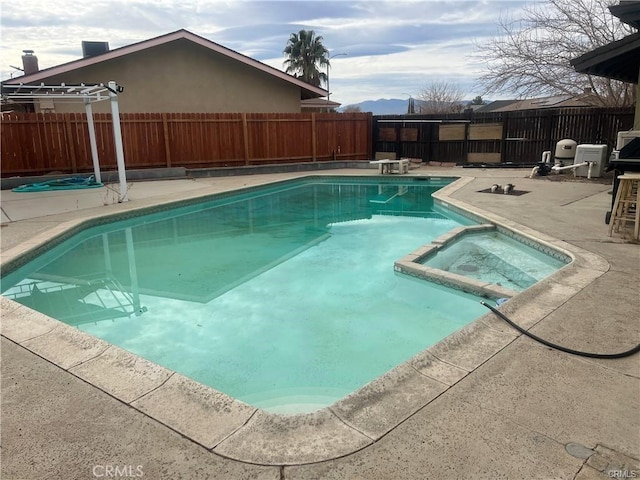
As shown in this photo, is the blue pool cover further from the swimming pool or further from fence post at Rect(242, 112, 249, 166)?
fence post at Rect(242, 112, 249, 166)

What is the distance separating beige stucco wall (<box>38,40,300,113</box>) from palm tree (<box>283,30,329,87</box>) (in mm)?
25105

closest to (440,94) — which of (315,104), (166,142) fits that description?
(315,104)

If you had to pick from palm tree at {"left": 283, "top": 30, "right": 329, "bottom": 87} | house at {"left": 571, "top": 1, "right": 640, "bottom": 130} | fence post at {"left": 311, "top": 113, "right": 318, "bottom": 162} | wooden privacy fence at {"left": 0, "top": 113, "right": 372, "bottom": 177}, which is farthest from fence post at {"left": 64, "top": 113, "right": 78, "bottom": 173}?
palm tree at {"left": 283, "top": 30, "right": 329, "bottom": 87}

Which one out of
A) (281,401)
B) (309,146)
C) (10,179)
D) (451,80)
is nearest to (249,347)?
(281,401)

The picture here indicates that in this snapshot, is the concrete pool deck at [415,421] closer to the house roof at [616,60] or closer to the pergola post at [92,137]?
the house roof at [616,60]

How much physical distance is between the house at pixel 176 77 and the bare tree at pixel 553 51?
7539mm

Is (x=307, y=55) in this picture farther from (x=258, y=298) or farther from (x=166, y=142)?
(x=258, y=298)

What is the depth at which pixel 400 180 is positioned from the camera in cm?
1362

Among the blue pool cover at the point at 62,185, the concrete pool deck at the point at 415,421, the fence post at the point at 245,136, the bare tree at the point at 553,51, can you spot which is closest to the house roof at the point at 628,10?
the concrete pool deck at the point at 415,421

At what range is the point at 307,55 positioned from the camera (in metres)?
41.0

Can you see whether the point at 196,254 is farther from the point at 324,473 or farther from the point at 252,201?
the point at 324,473

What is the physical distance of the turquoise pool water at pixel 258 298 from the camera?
376 centimetres

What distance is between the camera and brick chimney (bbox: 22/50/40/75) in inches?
677

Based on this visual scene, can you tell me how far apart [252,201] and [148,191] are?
263 centimetres
